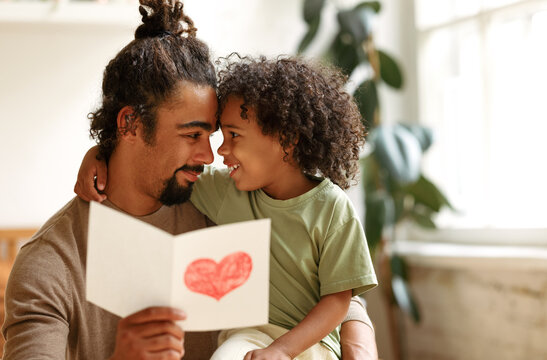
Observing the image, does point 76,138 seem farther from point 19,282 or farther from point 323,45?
point 19,282

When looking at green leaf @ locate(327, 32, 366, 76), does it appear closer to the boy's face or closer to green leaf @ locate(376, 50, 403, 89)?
green leaf @ locate(376, 50, 403, 89)

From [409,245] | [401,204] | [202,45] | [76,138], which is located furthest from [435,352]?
[202,45]

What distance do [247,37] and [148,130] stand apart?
1972 mm

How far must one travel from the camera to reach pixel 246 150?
1500 millimetres

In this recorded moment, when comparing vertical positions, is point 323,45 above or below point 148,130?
above

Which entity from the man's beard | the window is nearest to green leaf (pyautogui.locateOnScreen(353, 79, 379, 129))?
the window

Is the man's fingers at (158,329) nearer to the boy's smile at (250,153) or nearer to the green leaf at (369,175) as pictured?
the boy's smile at (250,153)

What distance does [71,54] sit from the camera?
3.03 meters

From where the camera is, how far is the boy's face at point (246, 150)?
1495 millimetres

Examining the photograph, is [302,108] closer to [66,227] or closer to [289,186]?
[289,186]

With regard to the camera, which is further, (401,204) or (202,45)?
(401,204)

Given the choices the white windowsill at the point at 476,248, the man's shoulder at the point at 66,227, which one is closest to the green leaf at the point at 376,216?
the white windowsill at the point at 476,248

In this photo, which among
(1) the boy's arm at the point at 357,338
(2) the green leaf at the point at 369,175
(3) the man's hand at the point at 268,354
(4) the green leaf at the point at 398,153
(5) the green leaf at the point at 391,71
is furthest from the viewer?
(5) the green leaf at the point at 391,71

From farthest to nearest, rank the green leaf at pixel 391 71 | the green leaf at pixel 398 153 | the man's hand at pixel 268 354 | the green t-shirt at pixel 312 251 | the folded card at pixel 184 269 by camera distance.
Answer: the green leaf at pixel 391 71, the green leaf at pixel 398 153, the green t-shirt at pixel 312 251, the man's hand at pixel 268 354, the folded card at pixel 184 269
